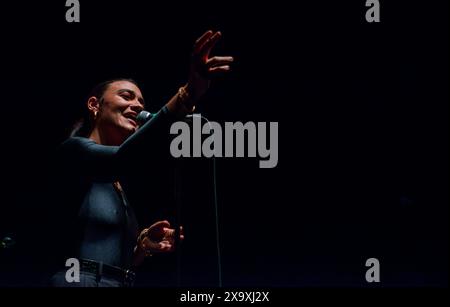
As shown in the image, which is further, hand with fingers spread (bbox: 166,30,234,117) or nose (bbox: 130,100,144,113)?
nose (bbox: 130,100,144,113)

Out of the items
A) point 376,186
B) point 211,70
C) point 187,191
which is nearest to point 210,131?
point 211,70

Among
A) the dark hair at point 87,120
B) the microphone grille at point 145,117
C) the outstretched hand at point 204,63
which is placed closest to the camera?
the outstretched hand at point 204,63

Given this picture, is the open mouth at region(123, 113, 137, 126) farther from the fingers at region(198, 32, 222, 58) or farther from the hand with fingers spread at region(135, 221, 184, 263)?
the fingers at region(198, 32, 222, 58)

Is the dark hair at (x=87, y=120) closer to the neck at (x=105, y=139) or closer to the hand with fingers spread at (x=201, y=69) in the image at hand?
the neck at (x=105, y=139)

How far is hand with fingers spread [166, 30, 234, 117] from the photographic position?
189 cm

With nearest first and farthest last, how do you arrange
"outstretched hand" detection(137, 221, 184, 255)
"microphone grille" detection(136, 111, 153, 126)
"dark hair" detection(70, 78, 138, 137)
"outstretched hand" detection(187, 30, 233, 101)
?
"outstretched hand" detection(187, 30, 233, 101), "microphone grille" detection(136, 111, 153, 126), "outstretched hand" detection(137, 221, 184, 255), "dark hair" detection(70, 78, 138, 137)

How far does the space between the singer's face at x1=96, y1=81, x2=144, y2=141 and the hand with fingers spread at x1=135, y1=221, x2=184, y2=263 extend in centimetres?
37

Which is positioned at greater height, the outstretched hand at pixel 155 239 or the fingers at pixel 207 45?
the fingers at pixel 207 45

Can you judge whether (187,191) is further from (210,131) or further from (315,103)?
(210,131)

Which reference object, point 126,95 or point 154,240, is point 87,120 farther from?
point 154,240

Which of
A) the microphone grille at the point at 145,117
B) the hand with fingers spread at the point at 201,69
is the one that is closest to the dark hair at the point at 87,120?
the microphone grille at the point at 145,117

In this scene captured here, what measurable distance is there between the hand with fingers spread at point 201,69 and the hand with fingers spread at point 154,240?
603mm

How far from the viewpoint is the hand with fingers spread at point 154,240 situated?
238cm

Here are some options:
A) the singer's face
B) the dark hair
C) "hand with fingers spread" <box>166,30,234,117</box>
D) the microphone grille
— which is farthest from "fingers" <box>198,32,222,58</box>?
the dark hair
